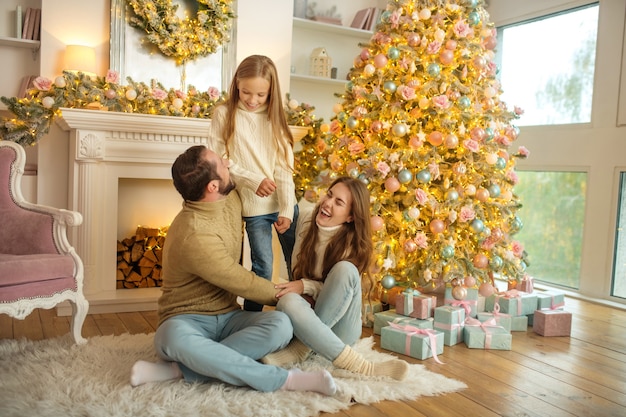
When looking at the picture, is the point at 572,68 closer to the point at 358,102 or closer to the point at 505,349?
the point at 358,102

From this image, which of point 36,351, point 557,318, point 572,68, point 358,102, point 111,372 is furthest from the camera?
point 572,68

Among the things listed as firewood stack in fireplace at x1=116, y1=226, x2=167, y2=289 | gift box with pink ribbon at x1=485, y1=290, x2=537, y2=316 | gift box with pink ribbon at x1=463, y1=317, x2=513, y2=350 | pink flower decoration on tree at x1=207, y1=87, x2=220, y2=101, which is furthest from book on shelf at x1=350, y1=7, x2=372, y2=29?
gift box with pink ribbon at x1=463, y1=317, x2=513, y2=350

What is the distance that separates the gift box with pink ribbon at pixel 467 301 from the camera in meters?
2.99

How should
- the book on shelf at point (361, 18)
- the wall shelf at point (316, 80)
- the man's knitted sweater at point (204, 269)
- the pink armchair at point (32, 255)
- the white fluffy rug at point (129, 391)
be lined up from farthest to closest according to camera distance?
the book on shelf at point (361, 18) < the wall shelf at point (316, 80) < the pink armchair at point (32, 255) < the man's knitted sweater at point (204, 269) < the white fluffy rug at point (129, 391)

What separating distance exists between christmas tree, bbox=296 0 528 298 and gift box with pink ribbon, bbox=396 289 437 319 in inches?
5.3

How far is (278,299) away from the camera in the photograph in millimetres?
2213

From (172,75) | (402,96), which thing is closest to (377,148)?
(402,96)

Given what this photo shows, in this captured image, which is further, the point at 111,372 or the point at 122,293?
the point at 122,293

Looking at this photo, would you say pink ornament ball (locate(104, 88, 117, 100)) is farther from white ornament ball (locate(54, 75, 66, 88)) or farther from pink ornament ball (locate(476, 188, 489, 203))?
pink ornament ball (locate(476, 188, 489, 203))

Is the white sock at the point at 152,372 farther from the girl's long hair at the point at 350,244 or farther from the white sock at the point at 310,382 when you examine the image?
the girl's long hair at the point at 350,244

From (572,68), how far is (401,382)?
3.22m

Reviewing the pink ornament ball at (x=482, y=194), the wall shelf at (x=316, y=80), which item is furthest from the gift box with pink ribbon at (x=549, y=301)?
the wall shelf at (x=316, y=80)

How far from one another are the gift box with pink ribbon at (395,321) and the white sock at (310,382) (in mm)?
832

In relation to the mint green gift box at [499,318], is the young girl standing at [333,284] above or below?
above
